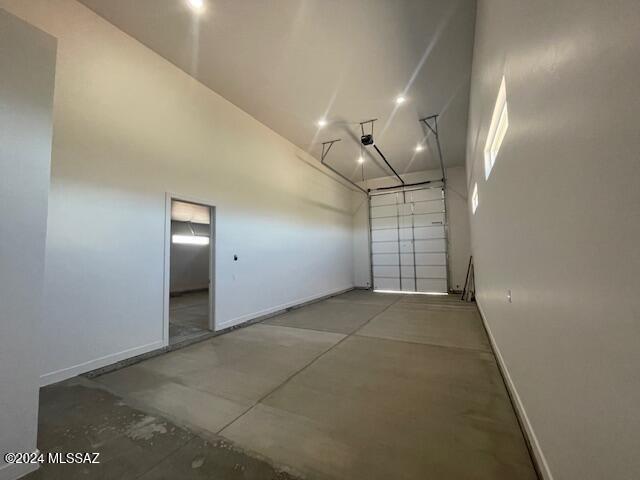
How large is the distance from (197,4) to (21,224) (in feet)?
9.84

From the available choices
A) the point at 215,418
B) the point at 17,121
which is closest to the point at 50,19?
the point at 17,121

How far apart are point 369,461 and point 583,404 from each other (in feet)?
4.08

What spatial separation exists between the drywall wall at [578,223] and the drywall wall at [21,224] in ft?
9.12

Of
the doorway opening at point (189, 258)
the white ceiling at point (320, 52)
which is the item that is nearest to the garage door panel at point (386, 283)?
the white ceiling at point (320, 52)

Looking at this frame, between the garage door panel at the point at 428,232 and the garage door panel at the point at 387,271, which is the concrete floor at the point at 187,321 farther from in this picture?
the garage door panel at the point at 428,232

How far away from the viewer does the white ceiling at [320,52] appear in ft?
10.2

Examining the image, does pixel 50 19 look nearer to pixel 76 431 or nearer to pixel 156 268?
pixel 156 268

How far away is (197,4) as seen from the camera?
119 inches

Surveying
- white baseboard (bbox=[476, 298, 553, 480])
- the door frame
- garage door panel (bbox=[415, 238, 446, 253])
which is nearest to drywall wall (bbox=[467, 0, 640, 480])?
white baseboard (bbox=[476, 298, 553, 480])

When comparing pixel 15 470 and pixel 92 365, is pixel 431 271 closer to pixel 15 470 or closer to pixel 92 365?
pixel 92 365

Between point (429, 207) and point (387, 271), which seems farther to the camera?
point (387, 271)

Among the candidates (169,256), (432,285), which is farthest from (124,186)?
(432,285)

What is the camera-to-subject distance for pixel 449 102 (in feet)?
16.4

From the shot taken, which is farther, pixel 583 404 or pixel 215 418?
pixel 215 418
